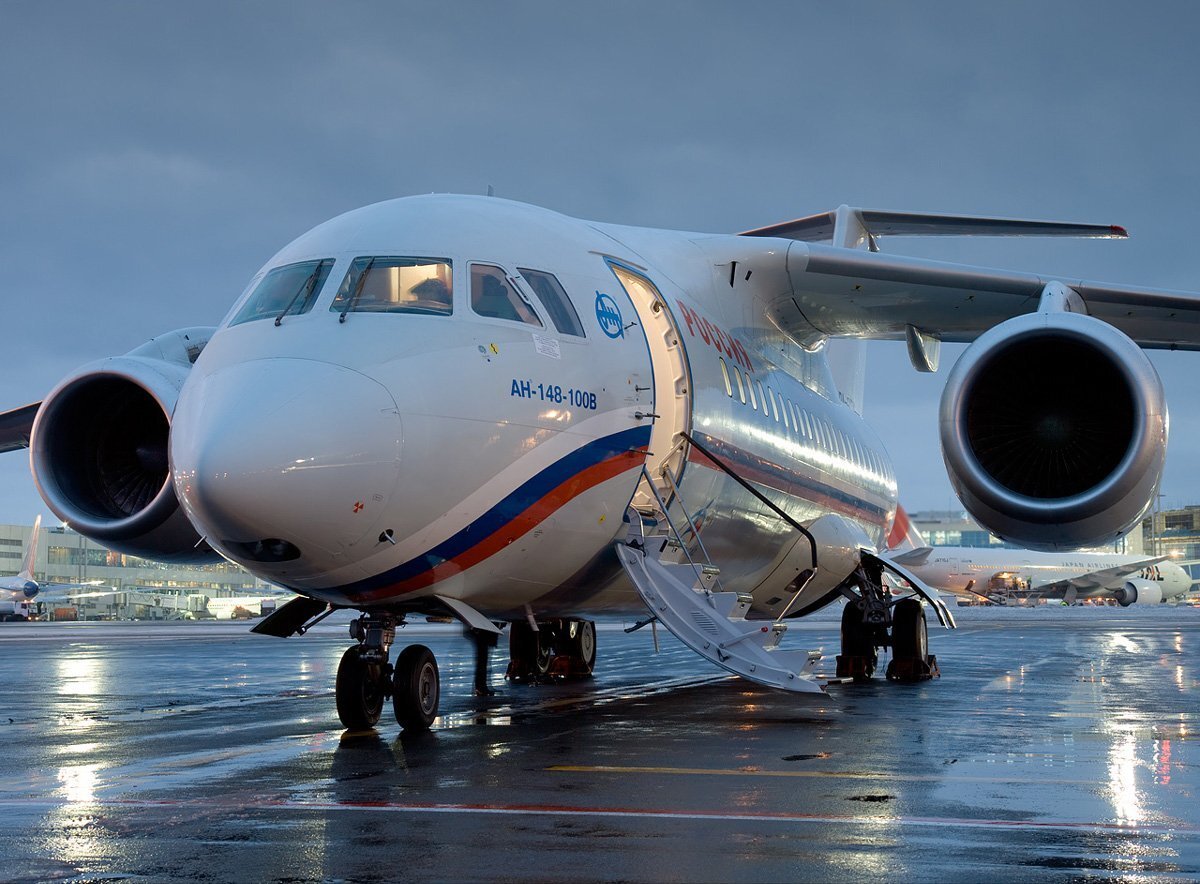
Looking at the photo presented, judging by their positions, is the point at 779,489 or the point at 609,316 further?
the point at 779,489

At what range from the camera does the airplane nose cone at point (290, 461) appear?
690 centimetres

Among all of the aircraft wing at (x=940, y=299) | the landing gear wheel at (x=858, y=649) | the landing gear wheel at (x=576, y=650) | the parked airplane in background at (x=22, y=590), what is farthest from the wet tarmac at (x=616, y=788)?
the parked airplane in background at (x=22, y=590)

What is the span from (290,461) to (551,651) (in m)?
9.65

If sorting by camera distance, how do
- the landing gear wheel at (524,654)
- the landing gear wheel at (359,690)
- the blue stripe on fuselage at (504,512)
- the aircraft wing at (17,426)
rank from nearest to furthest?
the blue stripe on fuselage at (504,512) < the landing gear wheel at (359,690) < the aircraft wing at (17,426) < the landing gear wheel at (524,654)

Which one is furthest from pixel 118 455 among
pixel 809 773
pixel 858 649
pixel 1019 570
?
pixel 1019 570

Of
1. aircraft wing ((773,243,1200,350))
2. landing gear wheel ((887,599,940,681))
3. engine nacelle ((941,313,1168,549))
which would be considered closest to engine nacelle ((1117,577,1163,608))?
landing gear wheel ((887,599,940,681))

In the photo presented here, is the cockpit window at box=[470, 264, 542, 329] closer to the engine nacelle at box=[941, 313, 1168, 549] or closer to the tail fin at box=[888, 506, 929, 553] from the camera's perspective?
the engine nacelle at box=[941, 313, 1168, 549]

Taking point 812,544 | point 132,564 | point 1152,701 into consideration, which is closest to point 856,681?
point 812,544

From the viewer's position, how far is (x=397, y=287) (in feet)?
26.9

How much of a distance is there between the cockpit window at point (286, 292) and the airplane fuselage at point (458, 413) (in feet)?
0.11

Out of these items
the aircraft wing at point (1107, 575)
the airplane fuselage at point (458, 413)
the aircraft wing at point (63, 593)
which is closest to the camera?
the airplane fuselage at point (458, 413)

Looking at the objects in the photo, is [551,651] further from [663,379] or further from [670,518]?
[663,379]

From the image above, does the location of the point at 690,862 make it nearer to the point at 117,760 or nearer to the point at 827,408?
the point at 117,760

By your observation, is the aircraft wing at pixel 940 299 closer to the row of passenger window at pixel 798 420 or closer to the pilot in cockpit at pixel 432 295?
the row of passenger window at pixel 798 420
